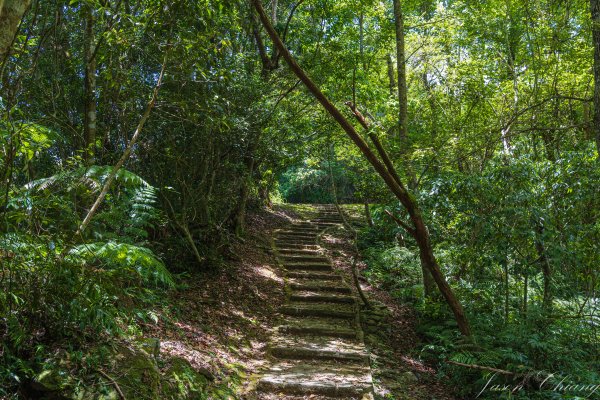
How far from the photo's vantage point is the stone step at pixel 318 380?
4977 mm

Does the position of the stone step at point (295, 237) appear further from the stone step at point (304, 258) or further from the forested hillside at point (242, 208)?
the stone step at point (304, 258)

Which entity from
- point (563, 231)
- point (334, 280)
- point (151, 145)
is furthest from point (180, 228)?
point (563, 231)

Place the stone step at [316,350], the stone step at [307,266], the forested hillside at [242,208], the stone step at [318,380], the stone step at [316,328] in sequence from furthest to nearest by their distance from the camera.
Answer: the stone step at [307,266] < the stone step at [316,328] < the stone step at [316,350] < the stone step at [318,380] < the forested hillside at [242,208]

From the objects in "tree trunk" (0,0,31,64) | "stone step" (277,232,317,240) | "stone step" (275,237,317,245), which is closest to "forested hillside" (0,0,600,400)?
"tree trunk" (0,0,31,64)

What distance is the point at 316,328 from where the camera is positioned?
6820 millimetres

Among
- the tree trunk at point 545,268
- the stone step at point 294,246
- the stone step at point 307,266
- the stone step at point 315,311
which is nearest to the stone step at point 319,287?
the stone step at point 315,311

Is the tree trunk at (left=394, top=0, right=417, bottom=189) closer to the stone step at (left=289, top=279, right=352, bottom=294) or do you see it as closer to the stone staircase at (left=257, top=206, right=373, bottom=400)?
the stone step at (left=289, top=279, right=352, bottom=294)

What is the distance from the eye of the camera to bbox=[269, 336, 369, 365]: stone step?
19.6 feet

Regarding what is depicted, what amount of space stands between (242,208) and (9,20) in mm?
7306

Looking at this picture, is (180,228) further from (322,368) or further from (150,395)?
(150,395)

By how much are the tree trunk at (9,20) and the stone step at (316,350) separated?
15.7 feet

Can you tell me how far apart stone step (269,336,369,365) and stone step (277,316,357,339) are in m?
0.23

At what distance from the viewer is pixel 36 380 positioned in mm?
2709

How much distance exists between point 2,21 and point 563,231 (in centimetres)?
593
